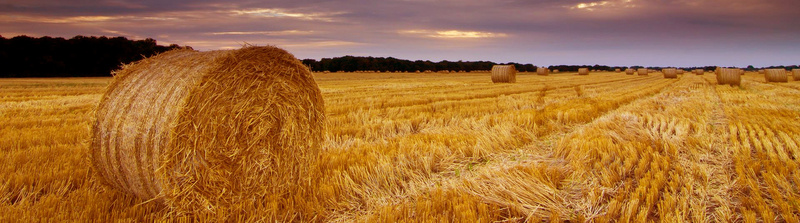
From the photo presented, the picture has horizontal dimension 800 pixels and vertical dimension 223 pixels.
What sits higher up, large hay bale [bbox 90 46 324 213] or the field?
large hay bale [bbox 90 46 324 213]

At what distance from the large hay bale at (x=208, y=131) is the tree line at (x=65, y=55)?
33.9 metres

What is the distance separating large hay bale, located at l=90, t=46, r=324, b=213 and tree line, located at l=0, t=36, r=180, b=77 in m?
33.9

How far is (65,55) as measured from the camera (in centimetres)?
3856

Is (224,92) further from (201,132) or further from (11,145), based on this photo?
(11,145)

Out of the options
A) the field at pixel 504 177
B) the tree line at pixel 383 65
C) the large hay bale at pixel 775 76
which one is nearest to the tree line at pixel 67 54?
the tree line at pixel 383 65

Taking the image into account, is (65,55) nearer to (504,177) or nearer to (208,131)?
(208,131)

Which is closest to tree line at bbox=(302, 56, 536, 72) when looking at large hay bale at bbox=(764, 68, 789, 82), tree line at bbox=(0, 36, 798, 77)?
tree line at bbox=(0, 36, 798, 77)

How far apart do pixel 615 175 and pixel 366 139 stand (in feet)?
10.0

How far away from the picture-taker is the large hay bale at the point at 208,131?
325 cm

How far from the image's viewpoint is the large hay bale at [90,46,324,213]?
3.25 meters

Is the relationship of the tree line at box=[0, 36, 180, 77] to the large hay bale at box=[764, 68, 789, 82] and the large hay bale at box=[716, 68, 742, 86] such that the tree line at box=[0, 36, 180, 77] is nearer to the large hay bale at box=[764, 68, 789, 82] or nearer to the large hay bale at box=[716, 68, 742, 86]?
the large hay bale at box=[716, 68, 742, 86]

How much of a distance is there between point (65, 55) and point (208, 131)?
4427 centimetres

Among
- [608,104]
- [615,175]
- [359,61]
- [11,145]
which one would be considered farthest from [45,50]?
[615,175]

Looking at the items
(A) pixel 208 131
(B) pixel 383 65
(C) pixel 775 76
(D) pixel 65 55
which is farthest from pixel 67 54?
(C) pixel 775 76
